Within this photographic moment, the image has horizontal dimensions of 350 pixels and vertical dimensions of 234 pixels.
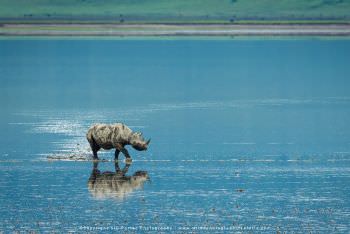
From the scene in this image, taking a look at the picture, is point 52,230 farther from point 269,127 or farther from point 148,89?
point 148,89

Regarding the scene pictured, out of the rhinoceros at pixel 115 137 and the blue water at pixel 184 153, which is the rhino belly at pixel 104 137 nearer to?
the rhinoceros at pixel 115 137

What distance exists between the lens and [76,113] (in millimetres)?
76375

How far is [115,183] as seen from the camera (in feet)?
155

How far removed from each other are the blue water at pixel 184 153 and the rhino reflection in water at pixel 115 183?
75 millimetres

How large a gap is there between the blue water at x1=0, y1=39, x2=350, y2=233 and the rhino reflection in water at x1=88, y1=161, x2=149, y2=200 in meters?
0.08

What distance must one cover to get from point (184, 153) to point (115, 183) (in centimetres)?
894

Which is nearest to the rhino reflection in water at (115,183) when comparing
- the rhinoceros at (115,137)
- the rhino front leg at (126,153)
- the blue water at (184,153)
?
the blue water at (184,153)

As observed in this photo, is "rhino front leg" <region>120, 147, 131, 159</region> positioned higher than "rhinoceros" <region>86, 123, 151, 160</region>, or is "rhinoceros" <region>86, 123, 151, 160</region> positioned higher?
"rhinoceros" <region>86, 123, 151, 160</region>

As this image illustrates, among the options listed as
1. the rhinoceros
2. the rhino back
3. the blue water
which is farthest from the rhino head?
the blue water

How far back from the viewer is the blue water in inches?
1598

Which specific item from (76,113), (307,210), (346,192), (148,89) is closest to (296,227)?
(307,210)

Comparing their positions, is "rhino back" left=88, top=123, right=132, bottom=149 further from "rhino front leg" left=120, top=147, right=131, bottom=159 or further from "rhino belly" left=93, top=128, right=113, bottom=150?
"rhino front leg" left=120, top=147, right=131, bottom=159

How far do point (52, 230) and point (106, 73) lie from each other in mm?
89045

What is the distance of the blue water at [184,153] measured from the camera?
133ft
